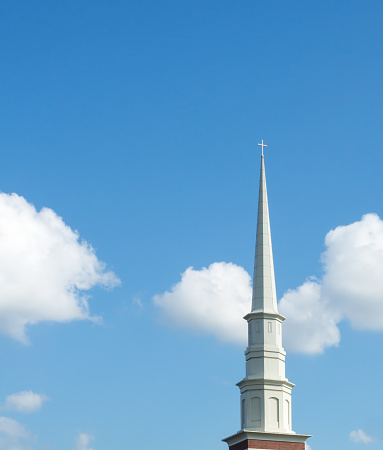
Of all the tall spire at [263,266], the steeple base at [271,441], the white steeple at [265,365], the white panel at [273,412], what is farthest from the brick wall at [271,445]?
the tall spire at [263,266]

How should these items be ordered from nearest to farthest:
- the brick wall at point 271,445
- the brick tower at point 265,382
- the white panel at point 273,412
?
the brick wall at point 271,445 → the brick tower at point 265,382 → the white panel at point 273,412

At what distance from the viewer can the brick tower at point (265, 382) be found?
168 ft

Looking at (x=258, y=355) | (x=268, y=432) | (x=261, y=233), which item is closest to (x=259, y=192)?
(x=261, y=233)

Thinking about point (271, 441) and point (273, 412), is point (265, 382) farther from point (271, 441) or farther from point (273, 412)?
point (271, 441)

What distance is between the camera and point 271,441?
51.2 m

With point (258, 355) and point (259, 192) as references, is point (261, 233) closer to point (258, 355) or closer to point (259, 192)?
point (259, 192)

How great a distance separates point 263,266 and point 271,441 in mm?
11030

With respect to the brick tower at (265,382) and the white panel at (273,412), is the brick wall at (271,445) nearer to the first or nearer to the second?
the brick tower at (265,382)

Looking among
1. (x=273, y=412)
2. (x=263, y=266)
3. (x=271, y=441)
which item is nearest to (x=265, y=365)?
(x=273, y=412)

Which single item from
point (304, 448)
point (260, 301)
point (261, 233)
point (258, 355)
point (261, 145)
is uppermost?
point (261, 145)

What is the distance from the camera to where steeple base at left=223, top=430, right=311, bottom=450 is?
167 feet

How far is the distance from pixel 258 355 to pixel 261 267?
5.86m

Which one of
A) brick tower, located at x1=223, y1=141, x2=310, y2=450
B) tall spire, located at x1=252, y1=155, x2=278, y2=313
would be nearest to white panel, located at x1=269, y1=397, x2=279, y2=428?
brick tower, located at x1=223, y1=141, x2=310, y2=450

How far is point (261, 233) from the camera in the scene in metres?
57.5
